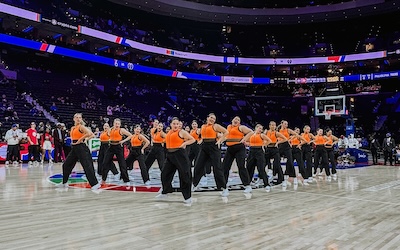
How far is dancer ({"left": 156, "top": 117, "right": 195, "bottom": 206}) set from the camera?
22.0 feet

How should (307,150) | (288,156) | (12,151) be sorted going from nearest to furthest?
(288,156), (307,150), (12,151)

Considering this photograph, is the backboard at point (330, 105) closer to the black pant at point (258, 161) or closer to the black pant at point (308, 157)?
the black pant at point (308, 157)

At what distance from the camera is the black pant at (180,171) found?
6703 millimetres

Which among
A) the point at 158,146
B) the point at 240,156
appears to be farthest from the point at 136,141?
the point at 240,156

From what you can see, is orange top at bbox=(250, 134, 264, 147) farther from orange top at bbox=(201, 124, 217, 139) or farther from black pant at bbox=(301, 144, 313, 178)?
black pant at bbox=(301, 144, 313, 178)

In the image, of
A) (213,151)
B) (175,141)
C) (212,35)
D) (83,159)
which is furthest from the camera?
(212,35)

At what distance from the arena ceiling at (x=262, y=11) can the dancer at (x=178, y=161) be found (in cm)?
3056

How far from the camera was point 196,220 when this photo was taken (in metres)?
5.36

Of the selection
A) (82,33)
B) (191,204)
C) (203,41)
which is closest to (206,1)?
(203,41)

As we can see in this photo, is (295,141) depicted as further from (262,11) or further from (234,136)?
(262,11)

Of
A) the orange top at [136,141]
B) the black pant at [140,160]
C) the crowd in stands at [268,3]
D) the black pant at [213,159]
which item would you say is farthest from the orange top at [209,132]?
the crowd in stands at [268,3]

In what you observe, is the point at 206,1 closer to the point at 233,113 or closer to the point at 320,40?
the point at 233,113

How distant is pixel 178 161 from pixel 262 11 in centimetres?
3605

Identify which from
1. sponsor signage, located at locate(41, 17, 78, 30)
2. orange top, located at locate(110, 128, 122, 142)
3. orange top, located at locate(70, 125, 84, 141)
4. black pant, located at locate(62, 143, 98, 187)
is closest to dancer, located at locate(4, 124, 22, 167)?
orange top, located at locate(110, 128, 122, 142)
